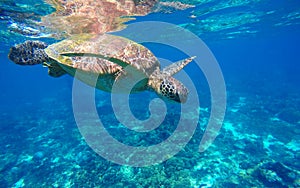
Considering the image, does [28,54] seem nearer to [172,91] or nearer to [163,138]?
[172,91]

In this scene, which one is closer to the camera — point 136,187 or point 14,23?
point 136,187

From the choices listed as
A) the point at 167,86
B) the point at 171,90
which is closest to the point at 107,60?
the point at 167,86

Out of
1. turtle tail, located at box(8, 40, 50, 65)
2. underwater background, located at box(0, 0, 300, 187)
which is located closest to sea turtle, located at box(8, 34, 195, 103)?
turtle tail, located at box(8, 40, 50, 65)

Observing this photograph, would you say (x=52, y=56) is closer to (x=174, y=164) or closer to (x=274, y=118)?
(x=174, y=164)

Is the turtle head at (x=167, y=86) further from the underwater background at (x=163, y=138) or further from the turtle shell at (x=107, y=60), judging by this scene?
the underwater background at (x=163, y=138)

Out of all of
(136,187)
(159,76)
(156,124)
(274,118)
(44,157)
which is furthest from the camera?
(274,118)

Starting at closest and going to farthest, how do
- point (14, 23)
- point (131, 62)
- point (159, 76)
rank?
point (131, 62) < point (159, 76) < point (14, 23)

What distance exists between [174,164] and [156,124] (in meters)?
4.58

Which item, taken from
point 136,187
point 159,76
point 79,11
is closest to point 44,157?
point 136,187

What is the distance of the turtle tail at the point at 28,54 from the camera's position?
679cm

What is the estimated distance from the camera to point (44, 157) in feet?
39.0

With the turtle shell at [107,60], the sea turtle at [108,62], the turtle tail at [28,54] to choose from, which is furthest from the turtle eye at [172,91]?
the turtle tail at [28,54]

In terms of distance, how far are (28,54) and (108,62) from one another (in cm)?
324

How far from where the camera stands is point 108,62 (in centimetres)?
565
